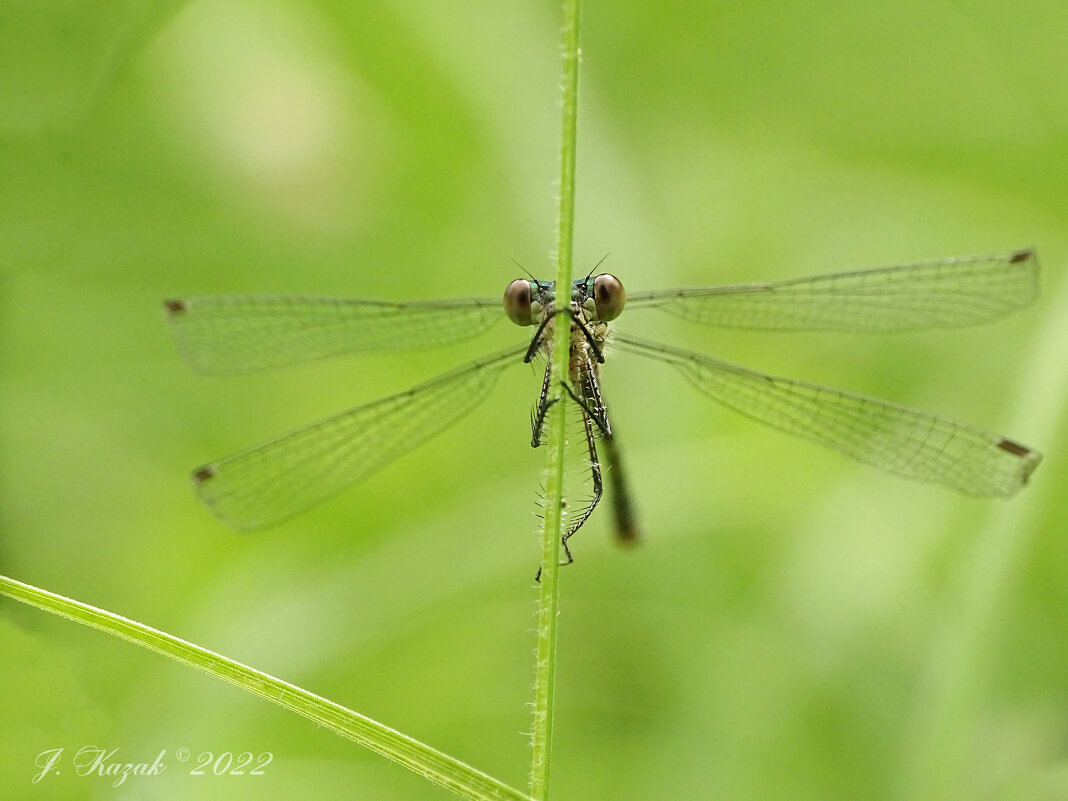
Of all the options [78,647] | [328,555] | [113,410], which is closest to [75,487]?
[113,410]

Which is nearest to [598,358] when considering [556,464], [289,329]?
[289,329]

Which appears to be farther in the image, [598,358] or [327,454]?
[327,454]

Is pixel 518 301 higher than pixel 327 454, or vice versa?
pixel 518 301

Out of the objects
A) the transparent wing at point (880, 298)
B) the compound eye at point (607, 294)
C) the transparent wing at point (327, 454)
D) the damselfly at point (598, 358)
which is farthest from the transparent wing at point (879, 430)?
the transparent wing at point (327, 454)

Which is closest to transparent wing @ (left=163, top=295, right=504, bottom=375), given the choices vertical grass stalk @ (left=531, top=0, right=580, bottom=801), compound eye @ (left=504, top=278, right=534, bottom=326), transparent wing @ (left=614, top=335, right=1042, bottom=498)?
compound eye @ (left=504, top=278, right=534, bottom=326)

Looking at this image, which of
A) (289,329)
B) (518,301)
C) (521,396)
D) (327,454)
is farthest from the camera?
(521,396)

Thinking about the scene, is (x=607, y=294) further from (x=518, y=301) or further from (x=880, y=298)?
(x=880, y=298)

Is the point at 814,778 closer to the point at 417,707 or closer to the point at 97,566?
the point at 417,707
